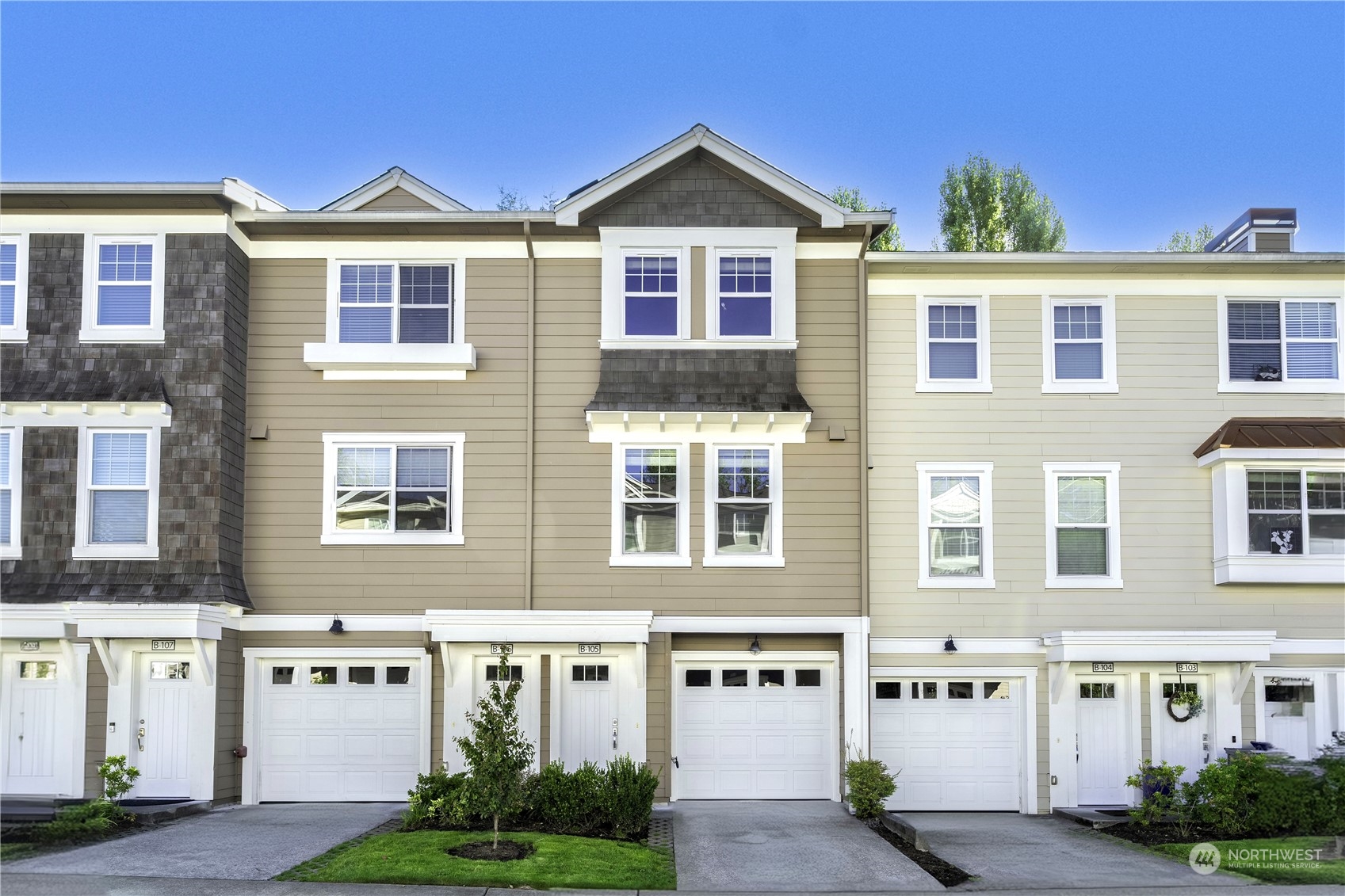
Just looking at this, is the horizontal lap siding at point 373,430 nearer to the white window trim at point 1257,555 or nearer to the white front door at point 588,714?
the white front door at point 588,714

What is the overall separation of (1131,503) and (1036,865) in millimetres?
6580

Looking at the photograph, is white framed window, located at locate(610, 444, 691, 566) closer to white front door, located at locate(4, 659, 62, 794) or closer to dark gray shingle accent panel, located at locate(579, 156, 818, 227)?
dark gray shingle accent panel, located at locate(579, 156, 818, 227)

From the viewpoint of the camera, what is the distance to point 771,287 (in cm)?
1866

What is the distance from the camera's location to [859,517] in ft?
60.7

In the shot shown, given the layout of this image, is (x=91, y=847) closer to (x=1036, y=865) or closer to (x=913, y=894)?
(x=913, y=894)

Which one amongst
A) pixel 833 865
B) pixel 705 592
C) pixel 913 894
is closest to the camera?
pixel 913 894

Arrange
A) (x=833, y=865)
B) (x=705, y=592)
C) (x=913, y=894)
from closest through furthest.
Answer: (x=913, y=894), (x=833, y=865), (x=705, y=592)

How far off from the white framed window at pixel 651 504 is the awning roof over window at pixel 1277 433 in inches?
307

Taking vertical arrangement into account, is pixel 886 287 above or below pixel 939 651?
above

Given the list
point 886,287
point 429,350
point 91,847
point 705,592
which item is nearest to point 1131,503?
point 886,287

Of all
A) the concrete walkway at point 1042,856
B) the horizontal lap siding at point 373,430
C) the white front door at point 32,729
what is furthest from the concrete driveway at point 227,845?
the concrete walkway at point 1042,856

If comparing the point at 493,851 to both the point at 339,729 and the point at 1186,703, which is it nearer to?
the point at 339,729

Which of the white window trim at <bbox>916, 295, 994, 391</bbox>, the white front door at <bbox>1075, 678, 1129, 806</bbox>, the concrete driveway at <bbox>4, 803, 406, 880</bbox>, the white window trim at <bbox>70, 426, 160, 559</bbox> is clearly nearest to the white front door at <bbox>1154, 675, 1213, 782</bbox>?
the white front door at <bbox>1075, 678, 1129, 806</bbox>

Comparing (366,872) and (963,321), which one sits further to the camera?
(963,321)
